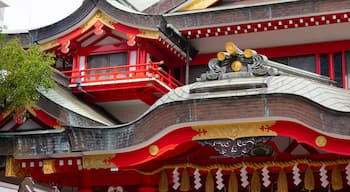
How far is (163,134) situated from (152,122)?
382 mm

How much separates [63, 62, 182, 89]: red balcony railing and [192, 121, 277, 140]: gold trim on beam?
6583mm

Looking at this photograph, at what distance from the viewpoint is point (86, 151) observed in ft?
45.4

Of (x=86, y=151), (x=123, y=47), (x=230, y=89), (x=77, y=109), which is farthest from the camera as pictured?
(x=123, y=47)

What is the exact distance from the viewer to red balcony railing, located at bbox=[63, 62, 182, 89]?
19.5 m

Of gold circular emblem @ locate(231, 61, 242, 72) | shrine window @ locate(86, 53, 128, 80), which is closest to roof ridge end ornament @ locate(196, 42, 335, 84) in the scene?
gold circular emblem @ locate(231, 61, 242, 72)

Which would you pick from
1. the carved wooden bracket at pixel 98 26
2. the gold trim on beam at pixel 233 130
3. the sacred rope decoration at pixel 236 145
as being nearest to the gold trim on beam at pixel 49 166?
the gold trim on beam at pixel 233 130

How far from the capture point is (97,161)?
14.0 metres

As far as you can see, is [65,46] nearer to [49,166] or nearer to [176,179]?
[49,166]

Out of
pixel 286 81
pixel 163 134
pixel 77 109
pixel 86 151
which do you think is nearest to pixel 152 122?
pixel 163 134

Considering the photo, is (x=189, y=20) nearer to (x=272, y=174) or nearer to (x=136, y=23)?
(x=136, y=23)

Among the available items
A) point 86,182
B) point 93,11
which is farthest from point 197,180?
point 93,11

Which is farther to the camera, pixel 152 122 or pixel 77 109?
pixel 77 109

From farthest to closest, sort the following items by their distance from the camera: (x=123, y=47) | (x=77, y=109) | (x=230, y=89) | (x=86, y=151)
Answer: (x=123, y=47)
(x=77, y=109)
(x=86, y=151)
(x=230, y=89)

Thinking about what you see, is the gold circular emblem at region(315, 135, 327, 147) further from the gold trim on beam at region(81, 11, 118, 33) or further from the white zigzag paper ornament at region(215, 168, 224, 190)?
the gold trim on beam at region(81, 11, 118, 33)
